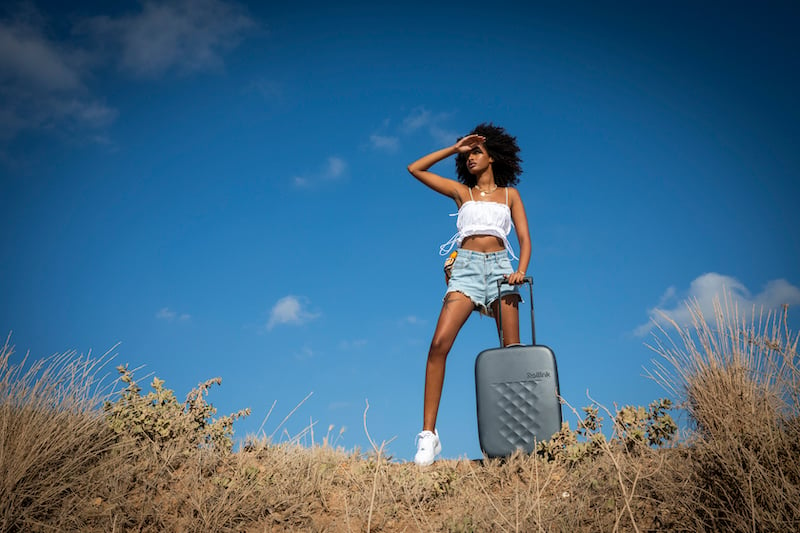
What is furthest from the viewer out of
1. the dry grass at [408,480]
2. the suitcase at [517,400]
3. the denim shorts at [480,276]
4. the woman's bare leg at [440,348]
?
the denim shorts at [480,276]

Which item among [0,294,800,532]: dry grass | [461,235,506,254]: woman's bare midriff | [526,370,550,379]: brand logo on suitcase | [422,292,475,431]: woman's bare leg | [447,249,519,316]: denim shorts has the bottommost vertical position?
[0,294,800,532]: dry grass

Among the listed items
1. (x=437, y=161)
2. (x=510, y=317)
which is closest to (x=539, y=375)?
(x=510, y=317)

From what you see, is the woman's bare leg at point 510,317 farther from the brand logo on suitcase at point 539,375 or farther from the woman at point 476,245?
the brand logo on suitcase at point 539,375

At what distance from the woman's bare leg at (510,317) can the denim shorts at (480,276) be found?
0.22ft

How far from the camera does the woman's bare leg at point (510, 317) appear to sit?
5.20 meters

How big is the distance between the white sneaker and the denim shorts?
1218 millimetres

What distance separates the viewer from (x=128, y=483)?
4.30m

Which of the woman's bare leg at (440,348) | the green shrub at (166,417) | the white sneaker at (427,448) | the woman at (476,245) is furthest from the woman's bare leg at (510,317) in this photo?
the green shrub at (166,417)

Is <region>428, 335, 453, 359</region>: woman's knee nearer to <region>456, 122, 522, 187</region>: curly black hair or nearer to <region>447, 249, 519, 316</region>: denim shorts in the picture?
<region>447, 249, 519, 316</region>: denim shorts

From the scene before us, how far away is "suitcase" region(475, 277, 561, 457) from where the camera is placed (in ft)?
15.2

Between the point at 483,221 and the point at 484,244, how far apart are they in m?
0.22

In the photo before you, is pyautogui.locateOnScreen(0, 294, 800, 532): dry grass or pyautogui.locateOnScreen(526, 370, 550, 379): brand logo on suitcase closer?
pyautogui.locateOnScreen(0, 294, 800, 532): dry grass

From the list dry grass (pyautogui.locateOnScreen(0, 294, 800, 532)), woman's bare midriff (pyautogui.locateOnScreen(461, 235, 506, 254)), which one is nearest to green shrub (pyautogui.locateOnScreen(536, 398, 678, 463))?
dry grass (pyautogui.locateOnScreen(0, 294, 800, 532))

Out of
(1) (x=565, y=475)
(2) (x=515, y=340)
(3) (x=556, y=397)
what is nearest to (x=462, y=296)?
(2) (x=515, y=340)
